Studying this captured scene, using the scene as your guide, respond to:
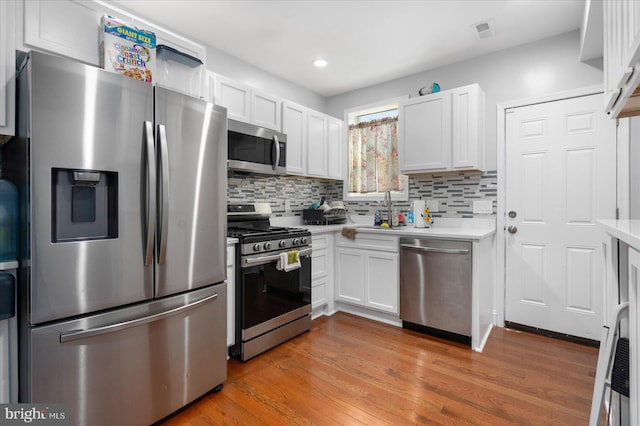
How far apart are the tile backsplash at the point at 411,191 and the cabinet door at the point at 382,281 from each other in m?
0.86

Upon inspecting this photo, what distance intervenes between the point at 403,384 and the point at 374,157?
2637 millimetres

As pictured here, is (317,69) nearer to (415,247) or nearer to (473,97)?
(473,97)

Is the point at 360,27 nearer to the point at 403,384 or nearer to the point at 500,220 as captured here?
the point at 500,220

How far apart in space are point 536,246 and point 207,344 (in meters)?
2.88

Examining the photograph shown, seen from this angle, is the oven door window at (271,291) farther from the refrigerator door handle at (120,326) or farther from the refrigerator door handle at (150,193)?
the refrigerator door handle at (150,193)

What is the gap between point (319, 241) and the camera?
3.23m

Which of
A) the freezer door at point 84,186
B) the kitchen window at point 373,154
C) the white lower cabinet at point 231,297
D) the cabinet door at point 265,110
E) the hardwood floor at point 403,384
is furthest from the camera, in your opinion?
the kitchen window at point 373,154

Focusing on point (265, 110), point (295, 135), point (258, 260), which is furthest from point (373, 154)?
point (258, 260)


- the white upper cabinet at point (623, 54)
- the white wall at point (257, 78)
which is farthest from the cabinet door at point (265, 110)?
the white upper cabinet at point (623, 54)

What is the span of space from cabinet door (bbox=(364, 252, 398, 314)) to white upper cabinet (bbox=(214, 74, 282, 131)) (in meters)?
1.64

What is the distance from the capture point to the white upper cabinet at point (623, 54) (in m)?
1.02

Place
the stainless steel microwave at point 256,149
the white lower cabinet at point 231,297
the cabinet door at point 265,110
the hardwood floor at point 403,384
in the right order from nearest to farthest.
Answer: the hardwood floor at point 403,384, the white lower cabinet at point 231,297, the stainless steel microwave at point 256,149, the cabinet door at point 265,110

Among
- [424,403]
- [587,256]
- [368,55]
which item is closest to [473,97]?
[368,55]

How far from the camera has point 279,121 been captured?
10.4 feet
